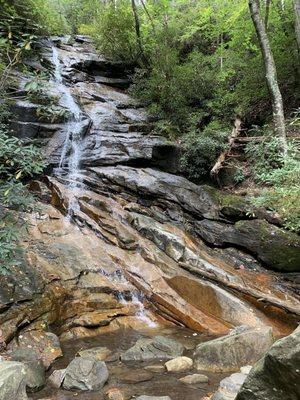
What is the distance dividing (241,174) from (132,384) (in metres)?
Result: 8.37

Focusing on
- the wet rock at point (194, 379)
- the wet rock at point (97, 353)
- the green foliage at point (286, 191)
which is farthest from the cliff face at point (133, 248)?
the wet rock at point (194, 379)

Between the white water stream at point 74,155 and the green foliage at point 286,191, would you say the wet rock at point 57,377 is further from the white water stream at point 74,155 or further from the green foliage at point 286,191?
the green foliage at point 286,191

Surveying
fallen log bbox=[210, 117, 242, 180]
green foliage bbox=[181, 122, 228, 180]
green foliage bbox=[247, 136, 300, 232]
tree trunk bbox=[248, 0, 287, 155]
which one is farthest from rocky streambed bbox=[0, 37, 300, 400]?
tree trunk bbox=[248, 0, 287, 155]

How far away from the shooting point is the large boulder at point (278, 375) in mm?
2232

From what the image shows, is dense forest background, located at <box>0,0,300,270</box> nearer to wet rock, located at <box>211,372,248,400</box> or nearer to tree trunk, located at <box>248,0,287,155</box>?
tree trunk, located at <box>248,0,287,155</box>

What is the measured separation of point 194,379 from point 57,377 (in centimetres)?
188

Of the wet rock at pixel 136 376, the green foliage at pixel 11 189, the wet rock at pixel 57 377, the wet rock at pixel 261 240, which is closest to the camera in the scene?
the wet rock at pixel 57 377

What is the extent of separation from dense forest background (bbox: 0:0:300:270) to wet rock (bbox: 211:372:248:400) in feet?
13.6

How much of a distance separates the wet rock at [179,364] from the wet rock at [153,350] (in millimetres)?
327

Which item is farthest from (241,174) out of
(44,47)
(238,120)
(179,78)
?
(44,47)

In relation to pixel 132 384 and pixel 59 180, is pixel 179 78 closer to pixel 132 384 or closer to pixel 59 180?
pixel 59 180

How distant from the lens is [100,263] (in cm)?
808

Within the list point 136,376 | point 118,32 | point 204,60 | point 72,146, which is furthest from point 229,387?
point 118,32

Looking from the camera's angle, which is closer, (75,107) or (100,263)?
(100,263)
